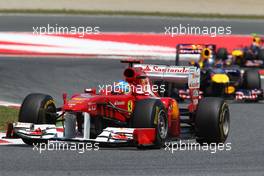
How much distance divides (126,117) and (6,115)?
11.6 ft

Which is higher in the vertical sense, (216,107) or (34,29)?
(34,29)

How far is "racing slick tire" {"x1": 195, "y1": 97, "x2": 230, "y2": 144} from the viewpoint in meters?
12.2

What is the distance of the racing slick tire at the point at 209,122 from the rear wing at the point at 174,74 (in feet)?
2.32

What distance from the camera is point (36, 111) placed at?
11.8m

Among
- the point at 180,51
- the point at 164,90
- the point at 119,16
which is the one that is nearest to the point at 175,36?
the point at 119,16

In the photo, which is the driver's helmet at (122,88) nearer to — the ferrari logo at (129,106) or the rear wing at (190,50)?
the ferrari logo at (129,106)

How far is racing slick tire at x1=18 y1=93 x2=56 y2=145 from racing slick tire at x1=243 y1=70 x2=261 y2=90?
833 cm

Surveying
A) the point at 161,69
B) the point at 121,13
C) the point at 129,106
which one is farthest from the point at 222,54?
the point at 121,13

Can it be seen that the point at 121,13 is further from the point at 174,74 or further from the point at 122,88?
the point at 122,88

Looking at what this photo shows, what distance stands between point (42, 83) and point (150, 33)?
13227 mm

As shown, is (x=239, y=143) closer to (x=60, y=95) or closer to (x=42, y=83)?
(x=60, y=95)

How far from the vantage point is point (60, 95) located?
1858 centimetres

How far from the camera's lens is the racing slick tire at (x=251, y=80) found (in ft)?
64.2

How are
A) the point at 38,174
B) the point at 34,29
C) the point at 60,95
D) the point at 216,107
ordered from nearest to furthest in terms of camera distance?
the point at 38,174, the point at 216,107, the point at 60,95, the point at 34,29
